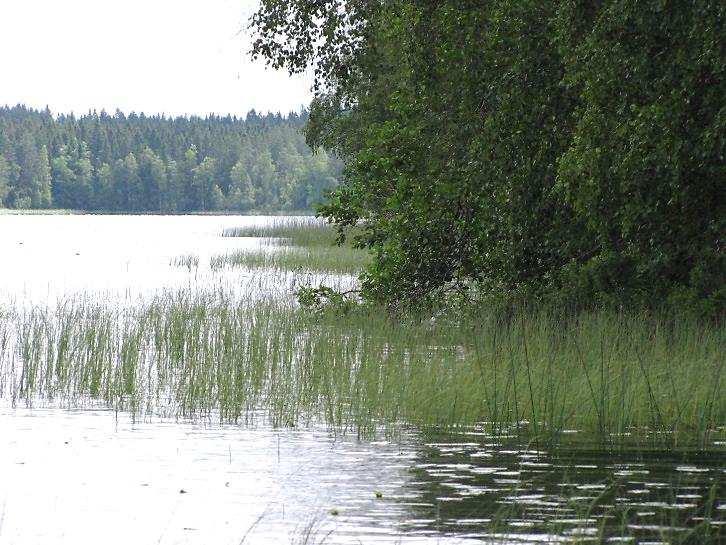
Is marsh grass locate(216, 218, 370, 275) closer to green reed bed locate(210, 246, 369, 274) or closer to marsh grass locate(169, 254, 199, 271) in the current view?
green reed bed locate(210, 246, 369, 274)

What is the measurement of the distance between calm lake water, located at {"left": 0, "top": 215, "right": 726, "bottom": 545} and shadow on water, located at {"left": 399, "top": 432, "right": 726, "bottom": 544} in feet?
0.05

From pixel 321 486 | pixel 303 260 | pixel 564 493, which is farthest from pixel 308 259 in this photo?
pixel 564 493

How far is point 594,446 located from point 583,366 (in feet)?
7.85

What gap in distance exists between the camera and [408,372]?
14414mm

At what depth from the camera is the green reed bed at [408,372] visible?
41.4 feet

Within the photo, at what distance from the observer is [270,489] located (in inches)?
391

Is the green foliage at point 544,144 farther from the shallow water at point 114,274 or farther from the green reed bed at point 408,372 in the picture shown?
the shallow water at point 114,274

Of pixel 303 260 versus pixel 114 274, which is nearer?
A: pixel 114 274

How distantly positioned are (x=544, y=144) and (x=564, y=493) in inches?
326

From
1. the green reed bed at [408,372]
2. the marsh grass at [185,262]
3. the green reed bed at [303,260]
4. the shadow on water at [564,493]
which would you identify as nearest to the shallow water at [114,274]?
the marsh grass at [185,262]

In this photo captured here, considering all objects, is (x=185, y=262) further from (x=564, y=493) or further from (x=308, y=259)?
(x=564, y=493)

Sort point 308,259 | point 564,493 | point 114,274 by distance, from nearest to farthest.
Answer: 1. point 564,493
2. point 114,274
3. point 308,259

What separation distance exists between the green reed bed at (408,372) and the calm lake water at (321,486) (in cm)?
60

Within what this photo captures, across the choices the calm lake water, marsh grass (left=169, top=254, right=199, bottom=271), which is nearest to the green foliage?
the calm lake water
